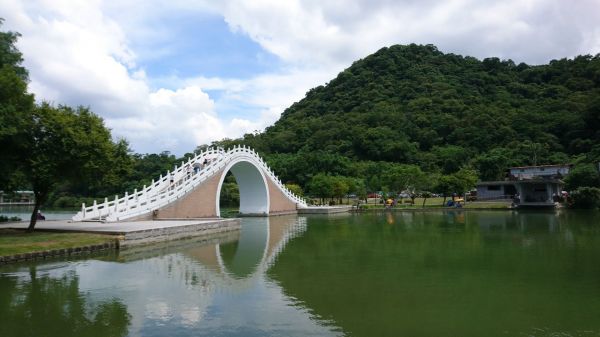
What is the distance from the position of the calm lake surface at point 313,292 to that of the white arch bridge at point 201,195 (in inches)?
298

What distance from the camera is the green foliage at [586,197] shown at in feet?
134

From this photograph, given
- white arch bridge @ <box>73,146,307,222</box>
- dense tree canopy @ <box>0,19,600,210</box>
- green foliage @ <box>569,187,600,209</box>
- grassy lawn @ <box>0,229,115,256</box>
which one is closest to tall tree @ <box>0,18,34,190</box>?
dense tree canopy @ <box>0,19,600,210</box>

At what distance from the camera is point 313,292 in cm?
1011

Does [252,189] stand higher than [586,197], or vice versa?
[252,189]

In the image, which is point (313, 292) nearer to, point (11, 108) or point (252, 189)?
point (11, 108)

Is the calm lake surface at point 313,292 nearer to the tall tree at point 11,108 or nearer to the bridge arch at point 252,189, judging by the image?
the tall tree at point 11,108

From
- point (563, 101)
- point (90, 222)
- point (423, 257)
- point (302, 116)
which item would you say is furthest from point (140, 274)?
point (302, 116)

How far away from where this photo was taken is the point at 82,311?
344 inches

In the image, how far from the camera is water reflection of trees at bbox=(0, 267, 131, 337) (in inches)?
300

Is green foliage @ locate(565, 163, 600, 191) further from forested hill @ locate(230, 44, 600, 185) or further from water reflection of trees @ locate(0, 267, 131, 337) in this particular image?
water reflection of trees @ locate(0, 267, 131, 337)

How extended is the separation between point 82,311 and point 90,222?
14213mm

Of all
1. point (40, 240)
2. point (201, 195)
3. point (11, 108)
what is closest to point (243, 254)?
point (40, 240)

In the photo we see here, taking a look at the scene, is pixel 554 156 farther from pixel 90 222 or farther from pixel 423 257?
pixel 90 222

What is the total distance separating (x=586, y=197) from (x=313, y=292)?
40.1m
